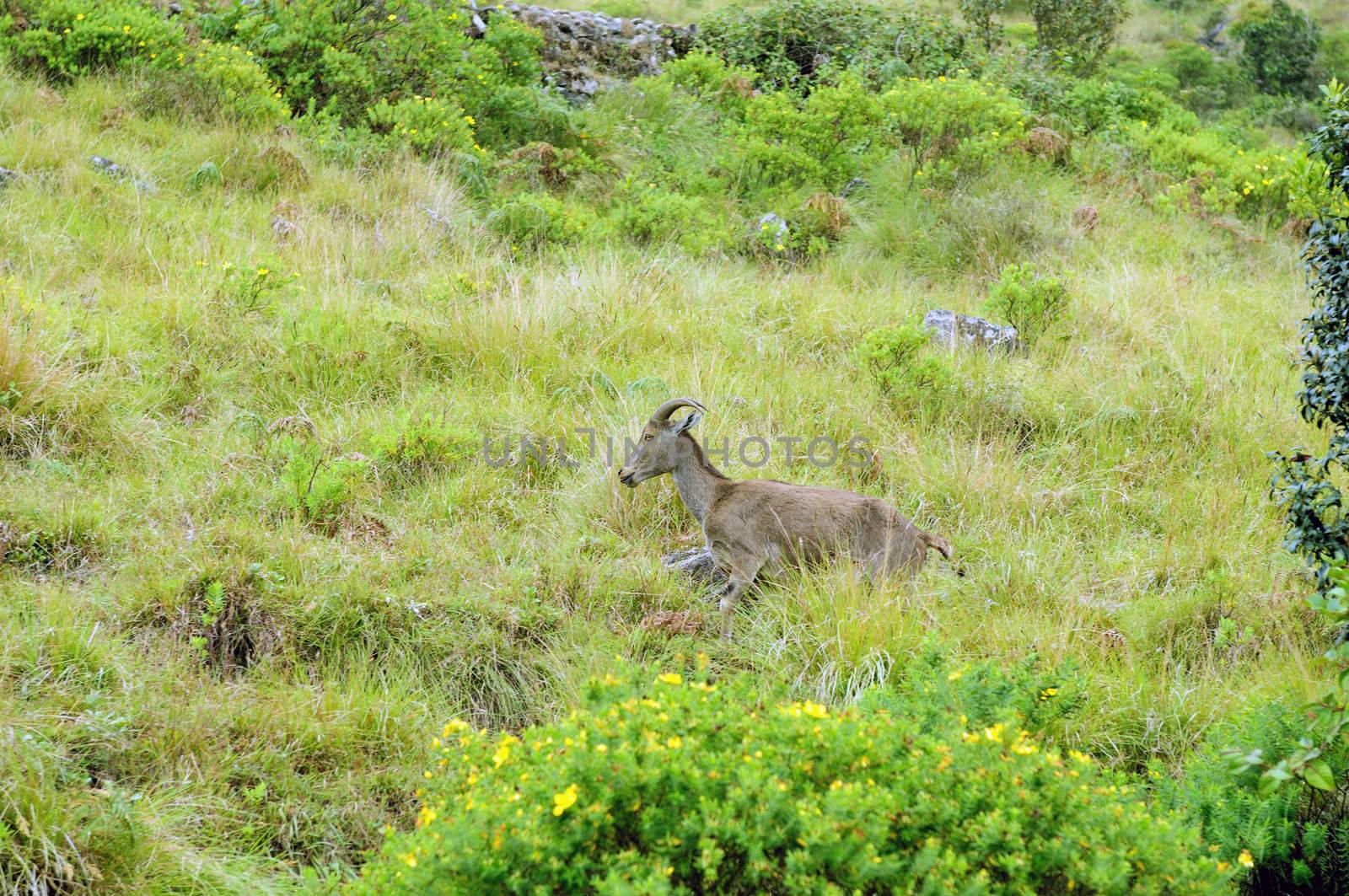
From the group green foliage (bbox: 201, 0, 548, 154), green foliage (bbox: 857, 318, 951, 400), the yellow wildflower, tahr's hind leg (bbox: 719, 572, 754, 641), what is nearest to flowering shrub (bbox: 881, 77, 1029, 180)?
green foliage (bbox: 201, 0, 548, 154)

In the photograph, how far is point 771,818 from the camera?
10.1 feet

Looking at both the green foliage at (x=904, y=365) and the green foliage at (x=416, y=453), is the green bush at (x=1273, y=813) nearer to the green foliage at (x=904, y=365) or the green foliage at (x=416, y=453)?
the green foliage at (x=904, y=365)

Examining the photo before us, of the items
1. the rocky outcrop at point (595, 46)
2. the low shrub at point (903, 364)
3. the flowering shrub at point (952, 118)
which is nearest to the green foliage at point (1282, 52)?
the rocky outcrop at point (595, 46)

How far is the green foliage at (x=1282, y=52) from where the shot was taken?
23.3 metres

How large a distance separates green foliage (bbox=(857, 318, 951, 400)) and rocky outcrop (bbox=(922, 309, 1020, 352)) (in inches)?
32.9

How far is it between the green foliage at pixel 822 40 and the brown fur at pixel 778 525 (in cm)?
1057

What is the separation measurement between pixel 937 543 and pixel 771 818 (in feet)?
10.4

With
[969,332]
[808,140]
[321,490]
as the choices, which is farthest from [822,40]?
[321,490]

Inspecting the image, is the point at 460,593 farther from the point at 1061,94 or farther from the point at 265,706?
the point at 1061,94

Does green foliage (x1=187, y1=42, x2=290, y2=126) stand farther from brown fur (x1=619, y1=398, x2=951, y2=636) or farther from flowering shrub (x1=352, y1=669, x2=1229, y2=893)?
flowering shrub (x1=352, y1=669, x2=1229, y2=893)

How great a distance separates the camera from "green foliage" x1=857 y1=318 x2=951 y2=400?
7.90 metres

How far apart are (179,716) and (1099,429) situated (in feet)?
19.1

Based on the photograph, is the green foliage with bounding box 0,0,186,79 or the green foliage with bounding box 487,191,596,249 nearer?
the green foliage with bounding box 487,191,596,249

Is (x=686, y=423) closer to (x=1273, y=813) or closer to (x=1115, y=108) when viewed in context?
(x=1273, y=813)
